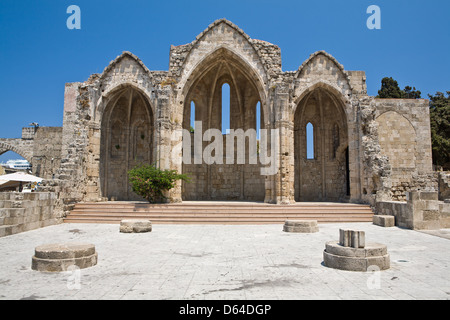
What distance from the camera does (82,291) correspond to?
4352 millimetres

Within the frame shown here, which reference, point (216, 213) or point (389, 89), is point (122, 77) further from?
point (389, 89)

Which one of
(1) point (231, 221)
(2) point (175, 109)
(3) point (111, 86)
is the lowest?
(1) point (231, 221)

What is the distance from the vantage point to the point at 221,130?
20016 millimetres

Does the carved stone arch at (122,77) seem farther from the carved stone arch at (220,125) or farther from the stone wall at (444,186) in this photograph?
the stone wall at (444,186)

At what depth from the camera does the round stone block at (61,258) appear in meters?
5.50

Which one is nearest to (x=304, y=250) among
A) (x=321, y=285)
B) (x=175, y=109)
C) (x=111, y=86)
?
(x=321, y=285)

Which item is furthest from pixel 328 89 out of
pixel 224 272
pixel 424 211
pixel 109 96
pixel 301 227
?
pixel 224 272

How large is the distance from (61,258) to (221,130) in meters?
15.1

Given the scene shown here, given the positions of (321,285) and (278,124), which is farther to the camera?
(278,124)
